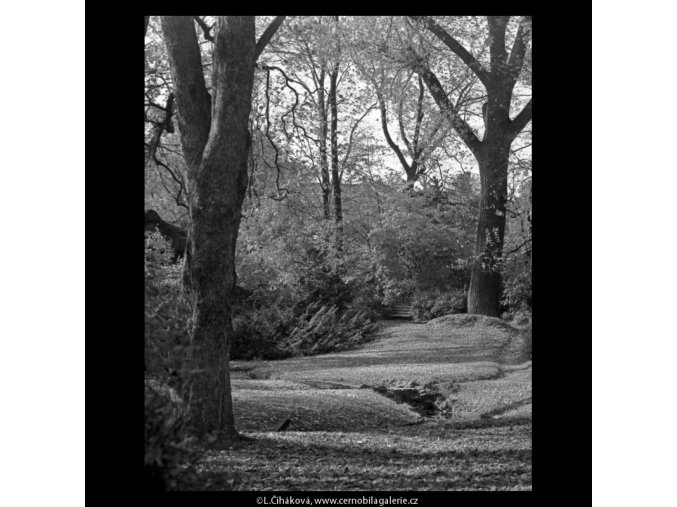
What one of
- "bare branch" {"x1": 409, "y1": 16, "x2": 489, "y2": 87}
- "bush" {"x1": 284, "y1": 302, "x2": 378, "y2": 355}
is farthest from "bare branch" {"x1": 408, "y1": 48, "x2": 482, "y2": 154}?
"bush" {"x1": 284, "y1": 302, "x2": 378, "y2": 355}

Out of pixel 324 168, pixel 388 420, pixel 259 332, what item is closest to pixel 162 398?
pixel 388 420

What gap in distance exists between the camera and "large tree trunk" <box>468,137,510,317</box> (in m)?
14.9

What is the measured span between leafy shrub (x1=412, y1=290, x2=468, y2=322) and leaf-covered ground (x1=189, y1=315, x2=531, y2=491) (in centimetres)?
Answer: 231

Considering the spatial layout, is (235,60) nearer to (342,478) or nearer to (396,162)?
(342,478)

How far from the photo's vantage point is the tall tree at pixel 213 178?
5.81 metres

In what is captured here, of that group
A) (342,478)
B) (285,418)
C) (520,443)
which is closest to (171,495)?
(342,478)

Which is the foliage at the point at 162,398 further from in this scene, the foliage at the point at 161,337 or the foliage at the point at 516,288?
the foliage at the point at 516,288

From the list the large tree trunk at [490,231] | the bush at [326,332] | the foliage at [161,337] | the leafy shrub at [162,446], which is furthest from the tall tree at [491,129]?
the leafy shrub at [162,446]

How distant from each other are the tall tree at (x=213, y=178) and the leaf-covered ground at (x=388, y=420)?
590mm

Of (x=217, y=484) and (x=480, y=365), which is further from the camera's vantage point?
(x=480, y=365)

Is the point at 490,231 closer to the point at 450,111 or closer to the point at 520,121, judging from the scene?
the point at 520,121

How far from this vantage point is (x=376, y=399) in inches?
376

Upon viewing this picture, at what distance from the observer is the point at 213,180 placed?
5.79 m
